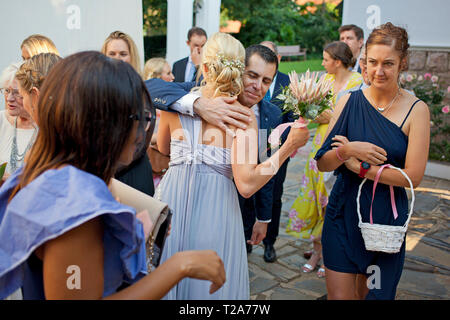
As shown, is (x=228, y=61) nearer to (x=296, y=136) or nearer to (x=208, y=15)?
(x=296, y=136)

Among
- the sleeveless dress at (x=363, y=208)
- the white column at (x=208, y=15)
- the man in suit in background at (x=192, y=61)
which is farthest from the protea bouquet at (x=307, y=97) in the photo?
the white column at (x=208, y=15)

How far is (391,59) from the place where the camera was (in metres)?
2.57

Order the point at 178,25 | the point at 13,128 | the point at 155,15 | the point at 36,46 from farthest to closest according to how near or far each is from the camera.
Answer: the point at 155,15 → the point at 178,25 → the point at 36,46 → the point at 13,128

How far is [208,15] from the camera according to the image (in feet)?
29.7

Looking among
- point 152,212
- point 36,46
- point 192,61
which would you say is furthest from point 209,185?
point 192,61

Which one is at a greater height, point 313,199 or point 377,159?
point 377,159

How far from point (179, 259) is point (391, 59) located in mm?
1932

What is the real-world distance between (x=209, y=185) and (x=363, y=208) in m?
1.03

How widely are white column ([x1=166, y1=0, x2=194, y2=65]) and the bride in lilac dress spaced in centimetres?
616

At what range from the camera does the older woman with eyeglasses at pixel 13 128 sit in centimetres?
275

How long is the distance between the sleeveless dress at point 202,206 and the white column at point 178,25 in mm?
6268

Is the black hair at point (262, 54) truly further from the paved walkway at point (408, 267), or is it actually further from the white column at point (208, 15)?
the white column at point (208, 15)

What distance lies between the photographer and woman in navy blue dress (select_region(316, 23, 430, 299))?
251 cm
